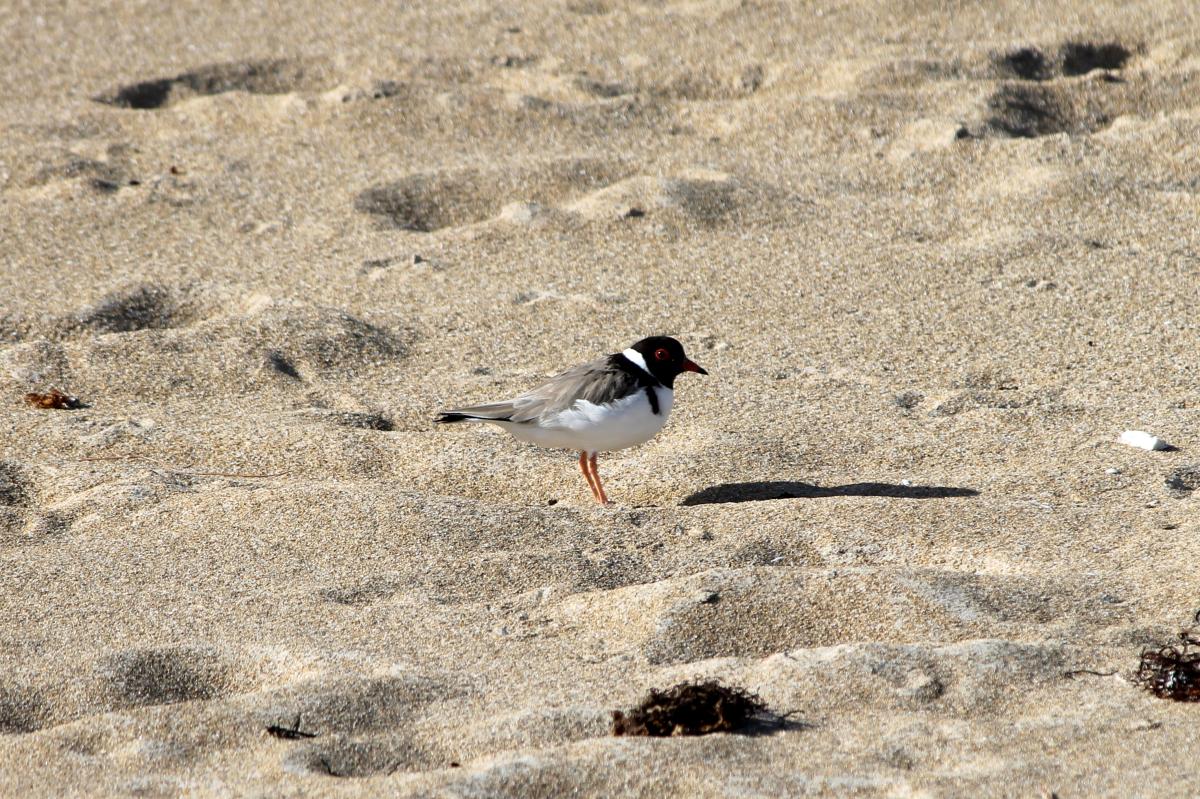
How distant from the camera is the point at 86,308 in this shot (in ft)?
19.8

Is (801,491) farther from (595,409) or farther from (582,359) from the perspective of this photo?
(582,359)

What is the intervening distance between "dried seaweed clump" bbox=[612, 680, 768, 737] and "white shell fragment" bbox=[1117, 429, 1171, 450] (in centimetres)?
224

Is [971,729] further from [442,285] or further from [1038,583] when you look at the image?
[442,285]

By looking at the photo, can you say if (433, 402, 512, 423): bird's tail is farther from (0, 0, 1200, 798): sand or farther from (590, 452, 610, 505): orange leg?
(590, 452, 610, 505): orange leg

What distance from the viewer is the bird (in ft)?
15.5

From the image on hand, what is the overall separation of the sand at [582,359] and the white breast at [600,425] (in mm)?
188

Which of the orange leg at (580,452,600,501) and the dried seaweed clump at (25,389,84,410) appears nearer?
the orange leg at (580,452,600,501)

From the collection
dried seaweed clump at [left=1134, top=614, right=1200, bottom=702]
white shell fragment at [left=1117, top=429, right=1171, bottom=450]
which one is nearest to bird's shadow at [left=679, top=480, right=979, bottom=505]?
white shell fragment at [left=1117, top=429, right=1171, bottom=450]

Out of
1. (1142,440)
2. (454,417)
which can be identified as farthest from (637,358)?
(1142,440)

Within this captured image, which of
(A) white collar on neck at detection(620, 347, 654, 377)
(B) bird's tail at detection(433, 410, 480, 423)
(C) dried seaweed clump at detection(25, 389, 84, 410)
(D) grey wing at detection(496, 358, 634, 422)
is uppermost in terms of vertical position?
(A) white collar on neck at detection(620, 347, 654, 377)

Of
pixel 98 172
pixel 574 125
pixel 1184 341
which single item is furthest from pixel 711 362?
pixel 98 172

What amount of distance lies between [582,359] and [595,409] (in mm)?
1125

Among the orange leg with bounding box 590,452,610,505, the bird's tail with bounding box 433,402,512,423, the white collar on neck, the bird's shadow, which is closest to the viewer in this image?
the bird's shadow

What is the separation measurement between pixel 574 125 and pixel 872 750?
524 cm
